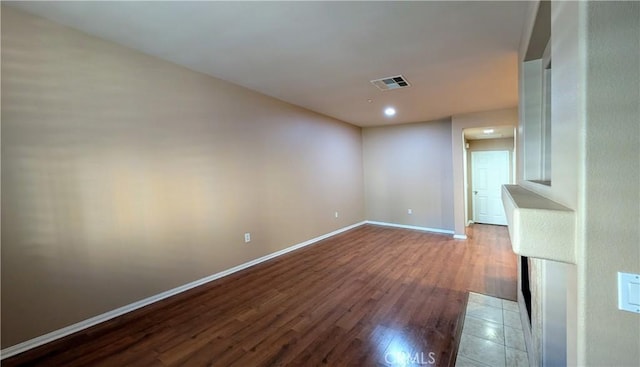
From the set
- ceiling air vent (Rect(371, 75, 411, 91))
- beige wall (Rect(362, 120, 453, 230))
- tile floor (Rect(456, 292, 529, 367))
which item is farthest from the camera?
beige wall (Rect(362, 120, 453, 230))

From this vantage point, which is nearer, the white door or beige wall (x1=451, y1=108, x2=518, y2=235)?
beige wall (x1=451, y1=108, x2=518, y2=235)

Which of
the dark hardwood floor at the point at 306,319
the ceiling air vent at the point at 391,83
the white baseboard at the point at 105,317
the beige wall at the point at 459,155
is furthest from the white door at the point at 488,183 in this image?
the white baseboard at the point at 105,317

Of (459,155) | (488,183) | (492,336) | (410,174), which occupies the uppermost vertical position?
(459,155)

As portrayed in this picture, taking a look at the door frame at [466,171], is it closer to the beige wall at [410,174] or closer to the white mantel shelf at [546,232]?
the beige wall at [410,174]

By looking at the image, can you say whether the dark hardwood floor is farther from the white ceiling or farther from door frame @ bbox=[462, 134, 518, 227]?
the white ceiling

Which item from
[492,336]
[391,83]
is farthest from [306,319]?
[391,83]

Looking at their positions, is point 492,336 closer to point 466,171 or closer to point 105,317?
point 105,317

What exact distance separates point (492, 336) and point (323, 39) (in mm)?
2984

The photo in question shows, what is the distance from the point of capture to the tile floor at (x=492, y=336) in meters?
1.89

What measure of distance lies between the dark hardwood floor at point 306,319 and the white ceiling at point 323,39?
258cm

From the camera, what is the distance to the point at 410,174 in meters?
6.18

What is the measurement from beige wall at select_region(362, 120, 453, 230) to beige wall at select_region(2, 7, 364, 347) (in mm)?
3478

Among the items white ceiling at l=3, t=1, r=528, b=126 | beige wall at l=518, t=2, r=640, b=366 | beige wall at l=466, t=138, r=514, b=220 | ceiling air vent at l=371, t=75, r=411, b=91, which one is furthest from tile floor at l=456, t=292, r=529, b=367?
beige wall at l=466, t=138, r=514, b=220

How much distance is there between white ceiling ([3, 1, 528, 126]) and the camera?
6.52ft
